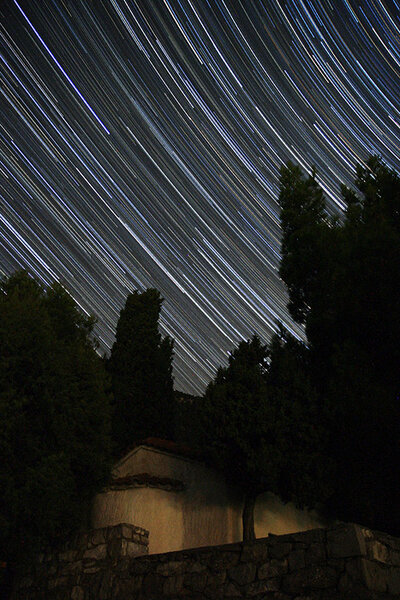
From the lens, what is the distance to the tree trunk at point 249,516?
10.9 meters

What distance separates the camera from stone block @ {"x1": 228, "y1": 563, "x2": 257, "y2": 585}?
787cm

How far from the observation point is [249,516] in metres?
11.1

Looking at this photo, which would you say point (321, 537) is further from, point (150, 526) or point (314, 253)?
point (314, 253)

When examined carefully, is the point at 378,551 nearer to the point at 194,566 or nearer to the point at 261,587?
the point at 261,587

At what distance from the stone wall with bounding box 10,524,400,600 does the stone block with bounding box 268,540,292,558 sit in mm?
14

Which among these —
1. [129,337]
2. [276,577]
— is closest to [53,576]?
[276,577]

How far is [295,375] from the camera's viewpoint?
508 inches

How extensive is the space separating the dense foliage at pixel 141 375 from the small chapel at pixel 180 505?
332cm

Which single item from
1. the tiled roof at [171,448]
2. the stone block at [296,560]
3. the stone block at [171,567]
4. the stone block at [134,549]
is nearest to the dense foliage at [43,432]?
the stone block at [134,549]

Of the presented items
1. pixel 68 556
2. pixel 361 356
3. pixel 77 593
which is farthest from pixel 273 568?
pixel 361 356

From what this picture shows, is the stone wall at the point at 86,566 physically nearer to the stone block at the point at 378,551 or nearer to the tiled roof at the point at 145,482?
the tiled roof at the point at 145,482

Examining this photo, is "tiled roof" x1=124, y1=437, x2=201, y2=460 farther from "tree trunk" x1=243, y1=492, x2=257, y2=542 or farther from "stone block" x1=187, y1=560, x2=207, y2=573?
"stone block" x1=187, y1=560, x2=207, y2=573

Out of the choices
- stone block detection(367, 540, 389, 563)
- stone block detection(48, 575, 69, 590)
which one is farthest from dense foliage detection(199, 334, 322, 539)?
stone block detection(48, 575, 69, 590)

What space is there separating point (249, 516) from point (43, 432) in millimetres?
4784
